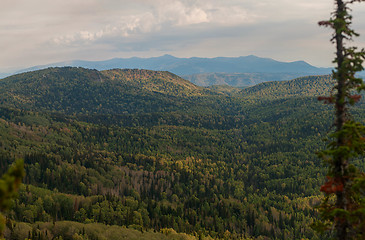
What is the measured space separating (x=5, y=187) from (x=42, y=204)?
199m

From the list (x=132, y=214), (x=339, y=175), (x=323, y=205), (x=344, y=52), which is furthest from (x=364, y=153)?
(x=132, y=214)

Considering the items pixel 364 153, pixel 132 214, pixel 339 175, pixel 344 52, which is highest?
pixel 344 52

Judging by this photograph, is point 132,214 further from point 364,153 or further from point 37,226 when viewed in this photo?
point 364,153

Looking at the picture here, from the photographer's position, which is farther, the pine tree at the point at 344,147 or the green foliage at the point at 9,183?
the pine tree at the point at 344,147

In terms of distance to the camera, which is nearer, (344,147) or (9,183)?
(9,183)

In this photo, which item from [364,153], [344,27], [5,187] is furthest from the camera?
[364,153]

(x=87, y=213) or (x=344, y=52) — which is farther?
(x=87, y=213)

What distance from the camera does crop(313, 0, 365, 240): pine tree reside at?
2780 cm

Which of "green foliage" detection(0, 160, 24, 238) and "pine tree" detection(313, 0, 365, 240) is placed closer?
"green foliage" detection(0, 160, 24, 238)

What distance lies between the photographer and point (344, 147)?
27.2 m

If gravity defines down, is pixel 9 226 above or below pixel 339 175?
below

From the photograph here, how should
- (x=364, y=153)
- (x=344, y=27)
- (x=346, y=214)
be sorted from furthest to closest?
(x=364, y=153), (x=344, y=27), (x=346, y=214)

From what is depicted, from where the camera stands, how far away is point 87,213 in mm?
191875

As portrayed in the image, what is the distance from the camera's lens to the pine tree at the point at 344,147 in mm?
27797
